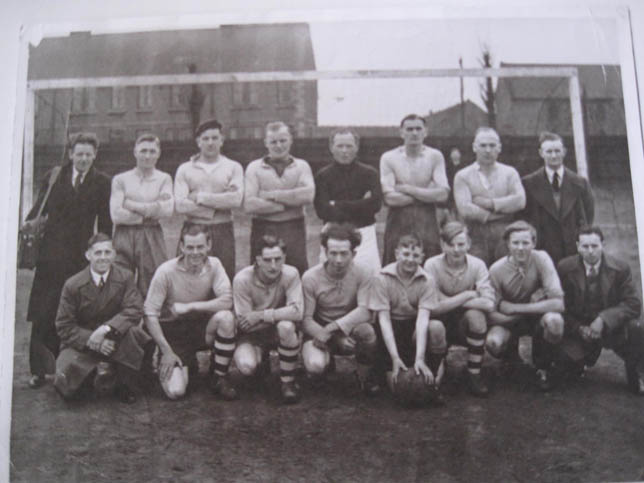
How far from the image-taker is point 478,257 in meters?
3.20

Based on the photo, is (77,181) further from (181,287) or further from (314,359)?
(314,359)

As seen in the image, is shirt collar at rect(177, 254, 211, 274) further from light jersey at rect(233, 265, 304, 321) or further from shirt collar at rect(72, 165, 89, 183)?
shirt collar at rect(72, 165, 89, 183)

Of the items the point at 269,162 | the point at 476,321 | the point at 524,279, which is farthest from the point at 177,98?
the point at 524,279

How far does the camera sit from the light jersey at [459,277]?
3156 millimetres

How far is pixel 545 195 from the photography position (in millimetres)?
3260

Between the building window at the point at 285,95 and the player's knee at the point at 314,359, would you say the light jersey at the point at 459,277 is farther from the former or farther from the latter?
the building window at the point at 285,95

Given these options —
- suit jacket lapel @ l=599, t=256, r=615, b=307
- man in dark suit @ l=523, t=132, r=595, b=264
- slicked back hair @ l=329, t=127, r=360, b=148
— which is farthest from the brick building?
suit jacket lapel @ l=599, t=256, r=615, b=307

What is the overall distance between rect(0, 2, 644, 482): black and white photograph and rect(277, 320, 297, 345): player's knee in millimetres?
16

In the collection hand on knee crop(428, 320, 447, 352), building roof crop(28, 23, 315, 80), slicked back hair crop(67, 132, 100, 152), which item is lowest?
hand on knee crop(428, 320, 447, 352)

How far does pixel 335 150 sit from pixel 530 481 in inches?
75.1

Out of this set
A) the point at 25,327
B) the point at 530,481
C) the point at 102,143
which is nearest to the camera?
the point at 530,481

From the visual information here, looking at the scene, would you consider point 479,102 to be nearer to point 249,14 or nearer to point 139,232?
point 249,14

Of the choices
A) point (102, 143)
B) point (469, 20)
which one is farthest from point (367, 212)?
point (102, 143)

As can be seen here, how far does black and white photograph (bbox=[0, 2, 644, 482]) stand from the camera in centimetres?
297
